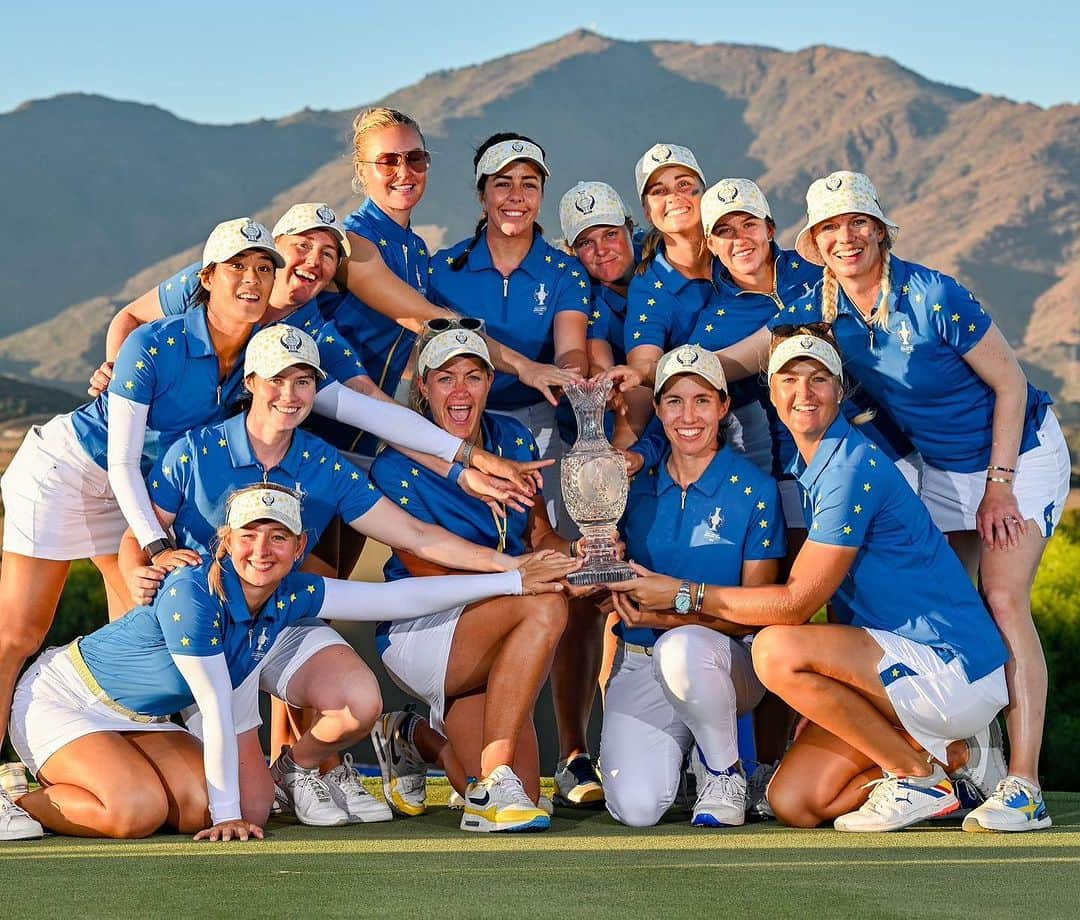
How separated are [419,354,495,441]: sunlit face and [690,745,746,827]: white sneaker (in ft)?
4.51

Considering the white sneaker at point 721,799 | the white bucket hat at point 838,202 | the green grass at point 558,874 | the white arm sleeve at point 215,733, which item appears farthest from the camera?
the white bucket hat at point 838,202

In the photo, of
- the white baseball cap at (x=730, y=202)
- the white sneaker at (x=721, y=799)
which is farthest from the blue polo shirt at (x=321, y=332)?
the white sneaker at (x=721, y=799)

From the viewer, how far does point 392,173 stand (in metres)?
6.16

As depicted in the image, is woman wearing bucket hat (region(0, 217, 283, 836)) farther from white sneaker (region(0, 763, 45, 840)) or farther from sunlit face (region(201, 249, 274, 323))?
white sneaker (region(0, 763, 45, 840))

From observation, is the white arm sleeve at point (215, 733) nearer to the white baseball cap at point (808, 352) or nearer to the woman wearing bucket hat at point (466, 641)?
the woman wearing bucket hat at point (466, 641)

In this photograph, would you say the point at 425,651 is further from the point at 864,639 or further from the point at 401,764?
the point at 864,639

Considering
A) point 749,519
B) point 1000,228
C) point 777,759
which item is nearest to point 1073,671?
point 777,759

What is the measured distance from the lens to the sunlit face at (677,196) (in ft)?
19.8

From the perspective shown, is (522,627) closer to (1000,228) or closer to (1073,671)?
(1073,671)

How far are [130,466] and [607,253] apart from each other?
2064mm

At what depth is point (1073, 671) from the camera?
25.9 feet

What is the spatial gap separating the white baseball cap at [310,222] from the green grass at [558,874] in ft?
6.61

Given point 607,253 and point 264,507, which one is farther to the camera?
point 607,253

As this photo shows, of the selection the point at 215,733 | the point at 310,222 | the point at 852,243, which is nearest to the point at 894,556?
the point at 852,243
